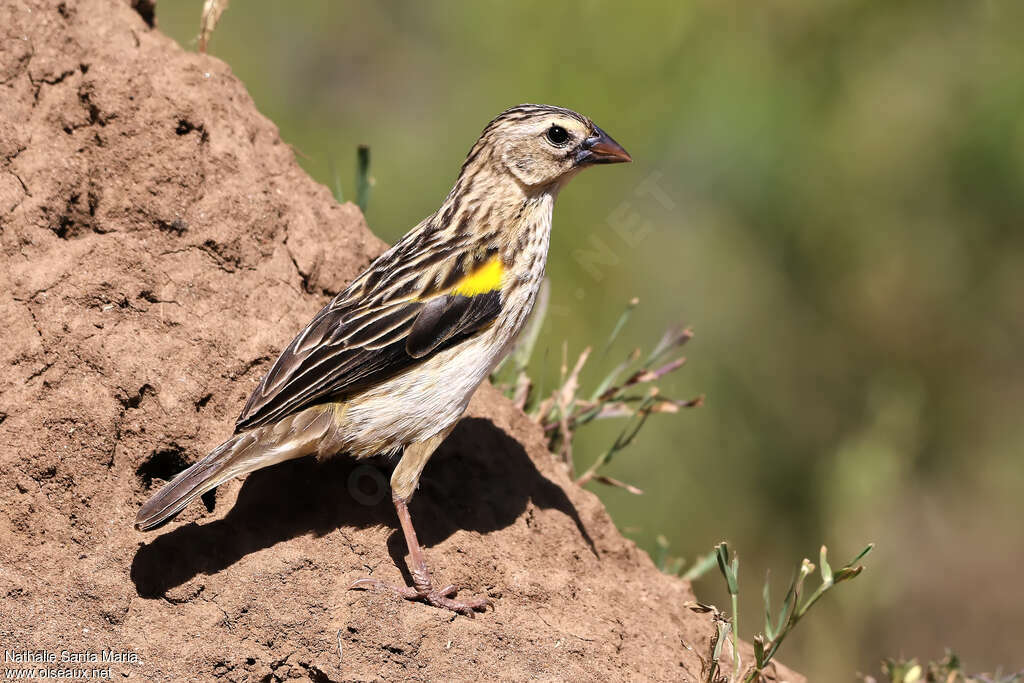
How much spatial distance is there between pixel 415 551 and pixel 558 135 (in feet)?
6.88

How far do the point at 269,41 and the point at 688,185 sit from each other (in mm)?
4144

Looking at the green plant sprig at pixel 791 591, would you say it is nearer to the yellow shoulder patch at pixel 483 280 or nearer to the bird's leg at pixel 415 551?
the bird's leg at pixel 415 551

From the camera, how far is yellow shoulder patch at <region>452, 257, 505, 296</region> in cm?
481

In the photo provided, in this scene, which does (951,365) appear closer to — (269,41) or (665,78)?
(665,78)

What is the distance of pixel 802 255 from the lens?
28.8 feet

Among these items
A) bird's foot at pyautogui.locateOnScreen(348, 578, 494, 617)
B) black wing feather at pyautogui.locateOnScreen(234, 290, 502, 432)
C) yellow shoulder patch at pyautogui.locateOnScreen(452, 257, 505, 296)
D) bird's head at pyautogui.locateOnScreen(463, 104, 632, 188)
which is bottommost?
bird's foot at pyautogui.locateOnScreen(348, 578, 494, 617)

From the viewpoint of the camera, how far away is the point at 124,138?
4.79 metres

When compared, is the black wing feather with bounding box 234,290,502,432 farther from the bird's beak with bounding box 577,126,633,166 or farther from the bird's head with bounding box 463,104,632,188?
the bird's beak with bounding box 577,126,633,166

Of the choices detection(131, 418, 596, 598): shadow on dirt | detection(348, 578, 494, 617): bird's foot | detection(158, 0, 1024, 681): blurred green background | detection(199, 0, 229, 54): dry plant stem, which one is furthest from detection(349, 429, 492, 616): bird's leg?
detection(158, 0, 1024, 681): blurred green background

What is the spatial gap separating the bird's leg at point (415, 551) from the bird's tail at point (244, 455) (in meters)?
0.34

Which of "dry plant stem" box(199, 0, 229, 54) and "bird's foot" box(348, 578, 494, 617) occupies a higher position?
"dry plant stem" box(199, 0, 229, 54)

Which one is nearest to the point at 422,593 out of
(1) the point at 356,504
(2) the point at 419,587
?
(2) the point at 419,587

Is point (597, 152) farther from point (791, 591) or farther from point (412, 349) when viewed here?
point (791, 591)

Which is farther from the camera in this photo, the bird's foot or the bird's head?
the bird's head
